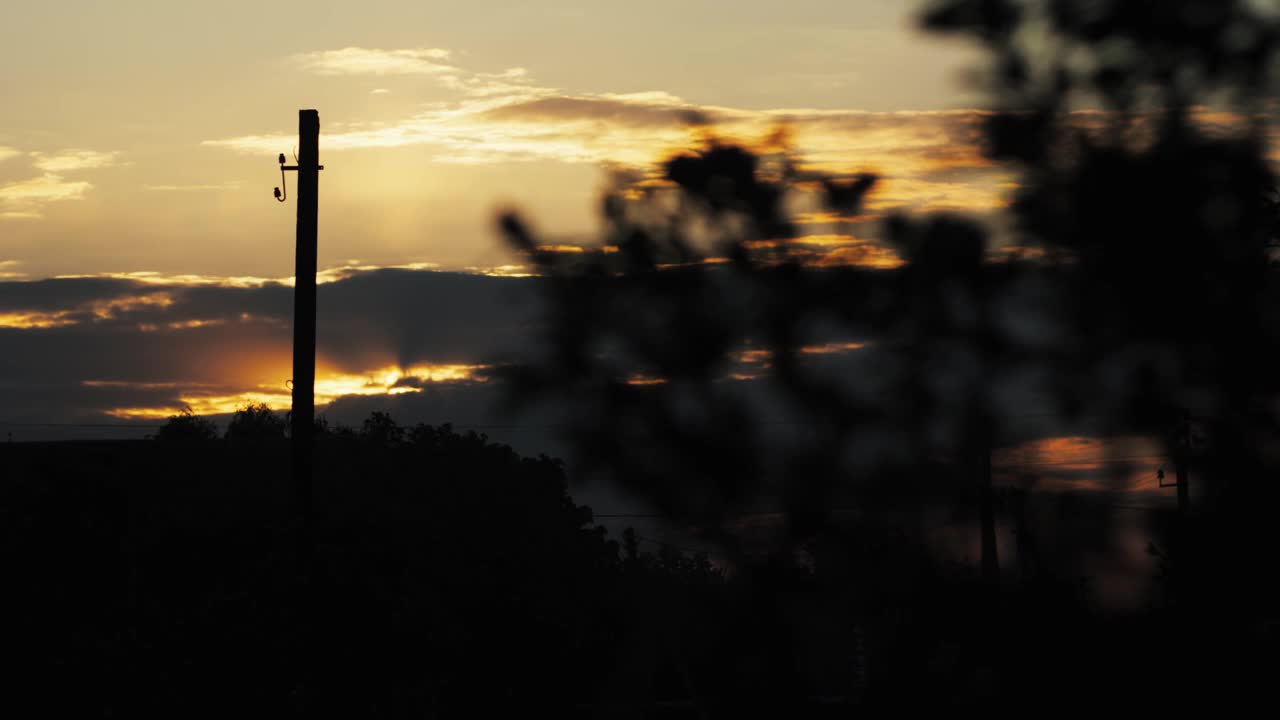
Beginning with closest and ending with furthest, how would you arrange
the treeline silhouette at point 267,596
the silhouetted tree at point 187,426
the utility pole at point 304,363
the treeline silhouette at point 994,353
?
the treeline silhouette at point 994,353
the treeline silhouette at point 267,596
the utility pole at point 304,363
the silhouetted tree at point 187,426

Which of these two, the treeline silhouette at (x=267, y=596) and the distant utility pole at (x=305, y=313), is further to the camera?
the distant utility pole at (x=305, y=313)

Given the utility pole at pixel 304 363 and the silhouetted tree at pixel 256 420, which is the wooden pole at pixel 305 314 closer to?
the utility pole at pixel 304 363

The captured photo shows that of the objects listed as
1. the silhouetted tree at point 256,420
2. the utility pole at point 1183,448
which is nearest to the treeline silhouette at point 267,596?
the utility pole at point 1183,448

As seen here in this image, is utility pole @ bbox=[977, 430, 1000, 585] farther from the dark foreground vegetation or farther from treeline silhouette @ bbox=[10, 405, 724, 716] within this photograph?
treeline silhouette @ bbox=[10, 405, 724, 716]

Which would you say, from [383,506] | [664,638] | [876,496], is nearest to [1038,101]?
[876,496]

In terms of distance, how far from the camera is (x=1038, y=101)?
269cm

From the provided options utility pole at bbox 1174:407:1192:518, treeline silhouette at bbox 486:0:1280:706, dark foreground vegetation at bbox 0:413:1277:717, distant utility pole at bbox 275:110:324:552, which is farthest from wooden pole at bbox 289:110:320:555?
utility pole at bbox 1174:407:1192:518

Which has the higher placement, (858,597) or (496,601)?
(858,597)

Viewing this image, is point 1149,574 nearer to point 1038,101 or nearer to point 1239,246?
point 1239,246

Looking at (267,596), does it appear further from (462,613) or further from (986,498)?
(986,498)

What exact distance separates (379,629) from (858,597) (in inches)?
510

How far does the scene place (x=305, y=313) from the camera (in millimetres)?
14414

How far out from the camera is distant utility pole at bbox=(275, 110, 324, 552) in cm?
1441

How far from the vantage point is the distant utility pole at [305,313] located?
14.4m
